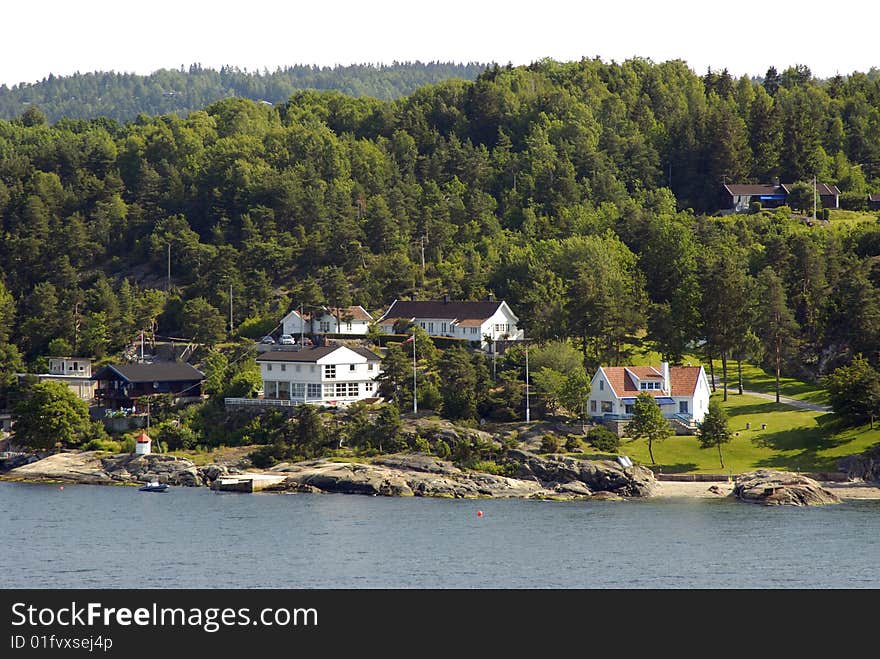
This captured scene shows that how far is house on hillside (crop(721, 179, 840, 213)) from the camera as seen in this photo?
146 m

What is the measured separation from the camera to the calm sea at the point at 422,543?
58000 millimetres

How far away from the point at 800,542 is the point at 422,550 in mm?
17508

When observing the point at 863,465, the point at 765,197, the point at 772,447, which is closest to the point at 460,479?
the point at 772,447

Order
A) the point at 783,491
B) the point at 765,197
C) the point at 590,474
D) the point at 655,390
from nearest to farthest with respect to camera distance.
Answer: the point at 783,491 → the point at 590,474 → the point at 655,390 → the point at 765,197

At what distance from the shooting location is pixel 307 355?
98312mm

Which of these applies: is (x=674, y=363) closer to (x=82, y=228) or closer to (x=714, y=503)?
(x=714, y=503)

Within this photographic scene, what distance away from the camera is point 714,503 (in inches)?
3031

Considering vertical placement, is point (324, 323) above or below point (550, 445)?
above

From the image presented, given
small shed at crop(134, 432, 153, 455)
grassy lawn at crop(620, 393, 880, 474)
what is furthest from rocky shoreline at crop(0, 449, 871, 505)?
grassy lawn at crop(620, 393, 880, 474)

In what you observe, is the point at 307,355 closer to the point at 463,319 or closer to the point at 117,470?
the point at 117,470

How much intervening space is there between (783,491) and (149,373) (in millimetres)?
46287
